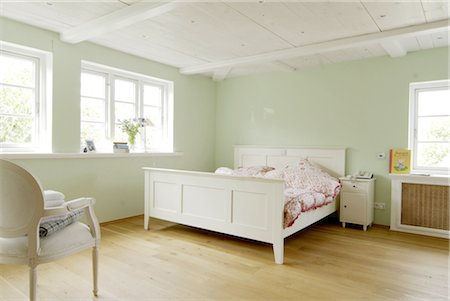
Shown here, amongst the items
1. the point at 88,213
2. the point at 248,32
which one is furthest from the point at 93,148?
the point at 248,32

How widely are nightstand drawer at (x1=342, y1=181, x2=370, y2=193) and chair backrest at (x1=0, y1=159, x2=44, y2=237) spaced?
11.9ft

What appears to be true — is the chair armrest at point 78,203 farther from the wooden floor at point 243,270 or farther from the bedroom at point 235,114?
the bedroom at point 235,114

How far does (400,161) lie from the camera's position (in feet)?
13.0

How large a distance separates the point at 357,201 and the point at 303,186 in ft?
2.51

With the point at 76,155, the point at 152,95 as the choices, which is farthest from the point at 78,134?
the point at 152,95

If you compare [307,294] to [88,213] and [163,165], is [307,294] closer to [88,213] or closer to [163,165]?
[88,213]

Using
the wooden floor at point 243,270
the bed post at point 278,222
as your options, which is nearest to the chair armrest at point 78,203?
the wooden floor at point 243,270

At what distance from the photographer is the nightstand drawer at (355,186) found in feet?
13.1

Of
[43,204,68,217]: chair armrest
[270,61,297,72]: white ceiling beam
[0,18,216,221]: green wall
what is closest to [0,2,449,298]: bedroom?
[0,18,216,221]: green wall

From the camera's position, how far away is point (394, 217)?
154 inches

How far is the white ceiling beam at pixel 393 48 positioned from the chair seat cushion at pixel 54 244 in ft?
11.8

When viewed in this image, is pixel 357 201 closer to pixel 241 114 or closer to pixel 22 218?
pixel 241 114

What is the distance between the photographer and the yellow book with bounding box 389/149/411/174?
12.8 feet

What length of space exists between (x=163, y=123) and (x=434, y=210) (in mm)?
4046
